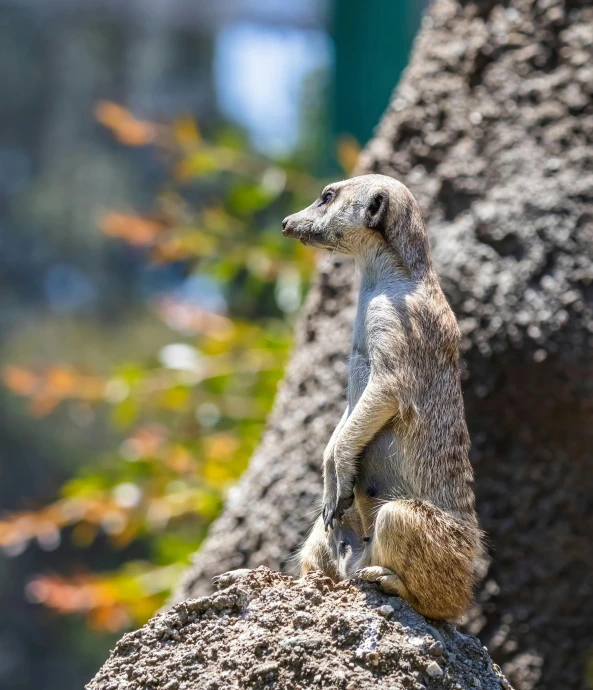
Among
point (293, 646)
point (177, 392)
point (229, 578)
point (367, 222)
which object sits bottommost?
point (293, 646)

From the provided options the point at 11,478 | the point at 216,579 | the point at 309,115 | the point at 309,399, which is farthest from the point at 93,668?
the point at 216,579

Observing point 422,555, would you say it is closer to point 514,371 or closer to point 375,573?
point 375,573

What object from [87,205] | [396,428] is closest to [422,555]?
[396,428]

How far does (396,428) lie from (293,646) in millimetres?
572

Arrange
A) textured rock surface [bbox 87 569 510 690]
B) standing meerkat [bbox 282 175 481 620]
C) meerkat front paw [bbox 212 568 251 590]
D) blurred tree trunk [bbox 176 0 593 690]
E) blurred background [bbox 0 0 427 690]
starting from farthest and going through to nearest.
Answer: blurred background [bbox 0 0 427 690]
blurred tree trunk [bbox 176 0 593 690]
meerkat front paw [bbox 212 568 251 590]
standing meerkat [bbox 282 175 481 620]
textured rock surface [bbox 87 569 510 690]

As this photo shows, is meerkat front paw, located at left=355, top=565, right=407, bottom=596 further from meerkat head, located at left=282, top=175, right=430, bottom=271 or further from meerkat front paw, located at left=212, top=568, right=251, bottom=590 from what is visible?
meerkat head, located at left=282, top=175, right=430, bottom=271

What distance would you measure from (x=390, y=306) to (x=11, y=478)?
9.51 m

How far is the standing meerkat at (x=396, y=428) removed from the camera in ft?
7.94

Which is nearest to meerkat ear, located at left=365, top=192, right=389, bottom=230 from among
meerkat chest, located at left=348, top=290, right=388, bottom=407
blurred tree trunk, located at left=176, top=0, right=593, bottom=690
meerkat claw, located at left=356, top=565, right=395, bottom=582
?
meerkat chest, located at left=348, top=290, right=388, bottom=407

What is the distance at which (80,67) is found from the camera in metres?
11.8

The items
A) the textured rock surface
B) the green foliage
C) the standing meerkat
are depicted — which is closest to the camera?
the textured rock surface

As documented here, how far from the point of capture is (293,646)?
233 centimetres

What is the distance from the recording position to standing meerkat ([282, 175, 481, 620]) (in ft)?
7.94

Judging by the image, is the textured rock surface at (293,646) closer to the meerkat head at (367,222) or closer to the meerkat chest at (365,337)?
the meerkat chest at (365,337)
